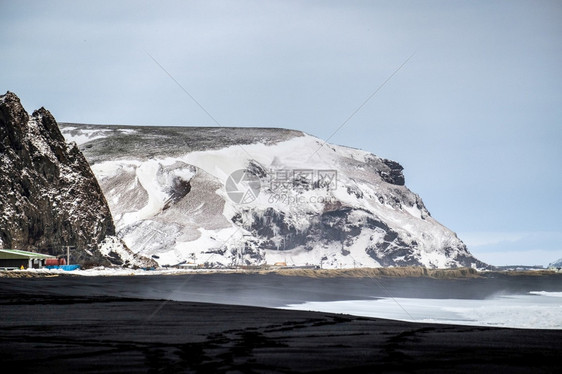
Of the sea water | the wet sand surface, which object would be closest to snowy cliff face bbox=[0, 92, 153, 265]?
the sea water

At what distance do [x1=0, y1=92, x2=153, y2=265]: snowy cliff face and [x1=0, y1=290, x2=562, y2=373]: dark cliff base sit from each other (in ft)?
285

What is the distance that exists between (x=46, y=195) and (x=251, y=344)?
105582 millimetres

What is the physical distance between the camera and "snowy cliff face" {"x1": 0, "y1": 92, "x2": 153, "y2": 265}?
109 meters

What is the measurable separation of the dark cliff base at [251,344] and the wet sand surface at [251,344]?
0.08 ft

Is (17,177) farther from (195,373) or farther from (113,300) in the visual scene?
(195,373)

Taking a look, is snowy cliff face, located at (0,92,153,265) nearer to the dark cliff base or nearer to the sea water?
the sea water

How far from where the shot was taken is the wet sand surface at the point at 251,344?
14305 millimetres

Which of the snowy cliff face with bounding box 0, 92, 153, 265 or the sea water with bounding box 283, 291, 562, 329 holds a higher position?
the snowy cliff face with bounding box 0, 92, 153, 265

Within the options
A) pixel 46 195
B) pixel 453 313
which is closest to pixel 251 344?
pixel 453 313

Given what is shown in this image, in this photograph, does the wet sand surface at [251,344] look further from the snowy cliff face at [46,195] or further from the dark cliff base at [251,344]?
the snowy cliff face at [46,195]

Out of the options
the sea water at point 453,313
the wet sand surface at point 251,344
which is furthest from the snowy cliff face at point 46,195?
the wet sand surface at point 251,344

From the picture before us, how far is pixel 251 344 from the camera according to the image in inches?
704

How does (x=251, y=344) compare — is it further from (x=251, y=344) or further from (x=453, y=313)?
(x=453, y=313)

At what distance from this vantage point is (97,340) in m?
18.4
